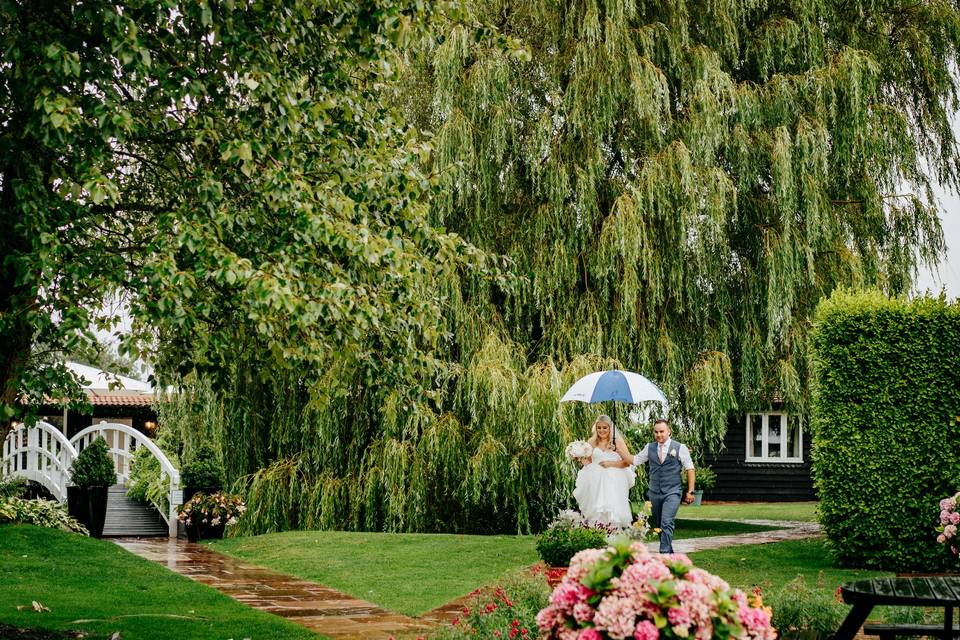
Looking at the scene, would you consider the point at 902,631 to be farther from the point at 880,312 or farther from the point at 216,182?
the point at 880,312

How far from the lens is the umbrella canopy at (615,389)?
12172mm

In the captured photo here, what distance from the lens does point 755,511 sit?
26.9m

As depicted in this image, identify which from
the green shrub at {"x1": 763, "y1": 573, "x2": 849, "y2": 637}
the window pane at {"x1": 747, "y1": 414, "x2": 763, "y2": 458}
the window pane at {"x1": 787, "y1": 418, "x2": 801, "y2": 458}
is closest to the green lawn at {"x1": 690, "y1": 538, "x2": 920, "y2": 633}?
the green shrub at {"x1": 763, "y1": 573, "x2": 849, "y2": 637}

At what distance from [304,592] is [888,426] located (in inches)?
286

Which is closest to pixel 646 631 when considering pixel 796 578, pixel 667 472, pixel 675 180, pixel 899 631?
pixel 899 631

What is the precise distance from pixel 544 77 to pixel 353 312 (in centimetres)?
1025

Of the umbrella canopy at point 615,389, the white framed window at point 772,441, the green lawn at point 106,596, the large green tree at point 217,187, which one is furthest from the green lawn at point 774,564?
the white framed window at point 772,441

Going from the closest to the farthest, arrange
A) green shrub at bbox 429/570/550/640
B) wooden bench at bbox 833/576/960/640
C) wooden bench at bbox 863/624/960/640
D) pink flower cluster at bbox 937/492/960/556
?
wooden bench at bbox 833/576/960/640 → wooden bench at bbox 863/624/960/640 → green shrub at bbox 429/570/550/640 → pink flower cluster at bbox 937/492/960/556

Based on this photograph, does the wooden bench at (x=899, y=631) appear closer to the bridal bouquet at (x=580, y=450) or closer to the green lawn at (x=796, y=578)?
the green lawn at (x=796, y=578)

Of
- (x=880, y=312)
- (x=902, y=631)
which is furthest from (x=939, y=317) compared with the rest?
(x=902, y=631)

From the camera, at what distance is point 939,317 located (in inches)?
494

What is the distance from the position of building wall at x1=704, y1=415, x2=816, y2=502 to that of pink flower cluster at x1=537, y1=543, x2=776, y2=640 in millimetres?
27987

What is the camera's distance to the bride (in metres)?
11.8

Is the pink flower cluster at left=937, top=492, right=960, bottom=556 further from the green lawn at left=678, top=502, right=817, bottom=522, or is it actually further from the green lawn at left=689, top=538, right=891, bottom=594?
the green lawn at left=678, top=502, right=817, bottom=522
